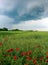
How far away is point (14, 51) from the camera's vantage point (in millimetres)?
9742

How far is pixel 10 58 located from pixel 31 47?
179 cm

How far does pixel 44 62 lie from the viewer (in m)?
8.72

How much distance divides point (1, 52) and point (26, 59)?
4.14ft

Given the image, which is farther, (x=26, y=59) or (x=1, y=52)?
(x=1, y=52)

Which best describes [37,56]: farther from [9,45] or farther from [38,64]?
[9,45]

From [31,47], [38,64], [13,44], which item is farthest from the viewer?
[13,44]

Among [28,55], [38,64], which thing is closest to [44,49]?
[28,55]

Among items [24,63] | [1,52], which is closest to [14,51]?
[1,52]

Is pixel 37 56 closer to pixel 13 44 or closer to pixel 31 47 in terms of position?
pixel 31 47

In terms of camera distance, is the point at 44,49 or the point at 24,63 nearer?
the point at 24,63

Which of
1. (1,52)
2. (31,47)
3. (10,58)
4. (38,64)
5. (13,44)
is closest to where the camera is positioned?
(38,64)

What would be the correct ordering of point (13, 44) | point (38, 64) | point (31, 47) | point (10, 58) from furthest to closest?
point (13, 44) < point (31, 47) < point (10, 58) < point (38, 64)

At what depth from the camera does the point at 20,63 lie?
8.40 m

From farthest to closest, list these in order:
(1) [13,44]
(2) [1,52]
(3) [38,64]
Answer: (1) [13,44] < (2) [1,52] < (3) [38,64]
